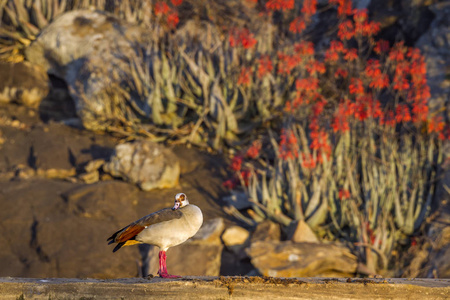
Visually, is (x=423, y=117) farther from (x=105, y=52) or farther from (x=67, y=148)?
(x=105, y=52)

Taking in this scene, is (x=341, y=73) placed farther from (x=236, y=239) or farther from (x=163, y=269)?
(x=163, y=269)

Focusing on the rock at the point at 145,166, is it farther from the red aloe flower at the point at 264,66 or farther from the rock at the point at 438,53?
the rock at the point at 438,53

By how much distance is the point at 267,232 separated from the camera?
25.4ft

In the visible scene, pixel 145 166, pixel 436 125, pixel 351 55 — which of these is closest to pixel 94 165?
pixel 145 166

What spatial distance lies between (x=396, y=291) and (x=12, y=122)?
9829 mm

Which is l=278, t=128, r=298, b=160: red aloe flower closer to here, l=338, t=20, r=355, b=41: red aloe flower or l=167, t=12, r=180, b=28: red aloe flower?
l=338, t=20, r=355, b=41: red aloe flower

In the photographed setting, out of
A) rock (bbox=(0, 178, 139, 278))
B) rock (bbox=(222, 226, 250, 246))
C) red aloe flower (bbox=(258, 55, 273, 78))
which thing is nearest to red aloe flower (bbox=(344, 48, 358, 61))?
red aloe flower (bbox=(258, 55, 273, 78))

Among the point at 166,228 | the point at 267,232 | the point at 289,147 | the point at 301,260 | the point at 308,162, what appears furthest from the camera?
the point at 289,147

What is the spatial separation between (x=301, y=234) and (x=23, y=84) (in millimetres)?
8441

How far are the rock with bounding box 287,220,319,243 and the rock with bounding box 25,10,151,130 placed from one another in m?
5.07

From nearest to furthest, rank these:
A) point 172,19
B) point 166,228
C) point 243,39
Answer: point 166,228, point 243,39, point 172,19

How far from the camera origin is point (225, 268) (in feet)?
24.0

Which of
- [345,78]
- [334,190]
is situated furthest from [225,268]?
[345,78]

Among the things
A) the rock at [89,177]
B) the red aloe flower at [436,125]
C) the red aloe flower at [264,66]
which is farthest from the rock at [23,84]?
the red aloe flower at [436,125]
